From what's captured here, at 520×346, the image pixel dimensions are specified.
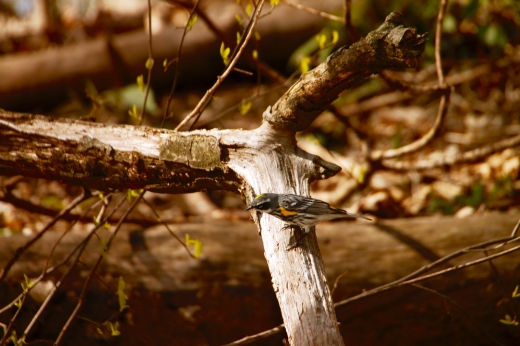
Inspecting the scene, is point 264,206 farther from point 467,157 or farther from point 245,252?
point 467,157

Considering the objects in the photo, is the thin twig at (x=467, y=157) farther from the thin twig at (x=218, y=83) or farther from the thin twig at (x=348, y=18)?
the thin twig at (x=218, y=83)

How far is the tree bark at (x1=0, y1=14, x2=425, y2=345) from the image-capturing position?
2061 millimetres

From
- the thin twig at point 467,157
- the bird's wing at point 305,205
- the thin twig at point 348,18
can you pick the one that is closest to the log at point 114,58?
the thin twig at point 467,157

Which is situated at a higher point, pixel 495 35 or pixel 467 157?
pixel 495 35

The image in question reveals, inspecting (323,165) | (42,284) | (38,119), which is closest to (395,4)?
(323,165)

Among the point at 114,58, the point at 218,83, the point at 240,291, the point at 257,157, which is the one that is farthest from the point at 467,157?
the point at 114,58

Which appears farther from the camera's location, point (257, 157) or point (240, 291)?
point (240, 291)

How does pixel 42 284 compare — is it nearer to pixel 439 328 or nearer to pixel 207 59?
pixel 439 328

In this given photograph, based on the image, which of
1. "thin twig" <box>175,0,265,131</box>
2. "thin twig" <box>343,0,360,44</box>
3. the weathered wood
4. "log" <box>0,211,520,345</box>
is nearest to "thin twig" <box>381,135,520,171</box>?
the weathered wood

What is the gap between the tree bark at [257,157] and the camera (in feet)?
6.76

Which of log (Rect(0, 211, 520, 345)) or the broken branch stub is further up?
the broken branch stub

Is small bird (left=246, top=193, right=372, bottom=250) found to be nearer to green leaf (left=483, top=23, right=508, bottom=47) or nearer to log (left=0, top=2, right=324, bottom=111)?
green leaf (left=483, top=23, right=508, bottom=47)

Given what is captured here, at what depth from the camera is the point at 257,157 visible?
253cm

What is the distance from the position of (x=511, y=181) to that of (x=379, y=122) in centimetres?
242
